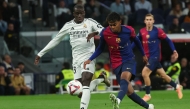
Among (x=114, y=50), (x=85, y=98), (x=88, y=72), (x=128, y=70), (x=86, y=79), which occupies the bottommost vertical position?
(x=85, y=98)

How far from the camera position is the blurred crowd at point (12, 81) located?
2731cm

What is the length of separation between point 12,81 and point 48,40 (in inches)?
116

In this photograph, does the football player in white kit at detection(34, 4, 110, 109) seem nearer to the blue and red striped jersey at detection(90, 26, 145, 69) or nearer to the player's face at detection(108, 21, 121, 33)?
the blue and red striped jersey at detection(90, 26, 145, 69)

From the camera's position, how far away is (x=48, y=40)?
29734 millimetres

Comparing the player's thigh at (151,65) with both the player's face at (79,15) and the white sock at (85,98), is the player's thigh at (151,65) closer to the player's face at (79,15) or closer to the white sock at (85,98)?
the player's face at (79,15)

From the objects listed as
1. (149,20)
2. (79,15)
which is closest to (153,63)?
(149,20)

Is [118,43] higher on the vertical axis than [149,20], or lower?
lower

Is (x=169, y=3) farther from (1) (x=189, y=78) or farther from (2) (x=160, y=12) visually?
(1) (x=189, y=78)

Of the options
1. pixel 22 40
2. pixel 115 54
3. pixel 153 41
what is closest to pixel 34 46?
pixel 22 40

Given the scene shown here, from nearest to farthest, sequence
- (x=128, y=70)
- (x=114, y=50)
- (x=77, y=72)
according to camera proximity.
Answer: (x=128, y=70), (x=114, y=50), (x=77, y=72)

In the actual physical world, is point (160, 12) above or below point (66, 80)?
above

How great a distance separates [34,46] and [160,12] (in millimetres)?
6719

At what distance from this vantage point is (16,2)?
102 ft

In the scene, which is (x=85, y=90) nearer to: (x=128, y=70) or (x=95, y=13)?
(x=128, y=70)
